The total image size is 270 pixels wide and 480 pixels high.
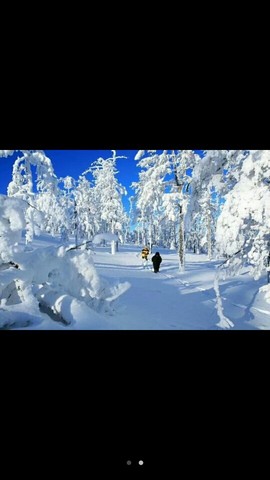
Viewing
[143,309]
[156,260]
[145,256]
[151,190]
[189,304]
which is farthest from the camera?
[151,190]

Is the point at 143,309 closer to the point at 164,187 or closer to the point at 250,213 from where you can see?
the point at 250,213

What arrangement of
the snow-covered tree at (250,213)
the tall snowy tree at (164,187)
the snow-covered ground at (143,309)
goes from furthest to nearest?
the tall snowy tree at (164,187) < the snow-covered ground at (143,309) < the snow-covered tree at (250,213)

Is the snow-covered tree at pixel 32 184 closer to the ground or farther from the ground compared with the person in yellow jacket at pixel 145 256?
farther from the ground

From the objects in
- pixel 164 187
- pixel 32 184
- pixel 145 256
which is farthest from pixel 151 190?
pixel 32 184

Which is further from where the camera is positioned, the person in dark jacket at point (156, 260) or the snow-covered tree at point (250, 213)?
the person in dark jacket at point (156, 260)

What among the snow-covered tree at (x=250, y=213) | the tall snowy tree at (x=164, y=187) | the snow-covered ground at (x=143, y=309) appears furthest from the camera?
the tall snowy tree at (x=164, y=187)

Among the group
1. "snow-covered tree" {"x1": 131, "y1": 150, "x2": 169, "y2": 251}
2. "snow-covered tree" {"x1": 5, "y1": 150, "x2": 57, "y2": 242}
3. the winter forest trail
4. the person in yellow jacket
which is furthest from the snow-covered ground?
"snow-covered tree" {"x1": 131, "y1": 150, "x2": 169, "y2": 251}

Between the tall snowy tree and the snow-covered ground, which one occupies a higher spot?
the tall snowy tree

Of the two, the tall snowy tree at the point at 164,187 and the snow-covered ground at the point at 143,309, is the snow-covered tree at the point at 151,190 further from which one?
the snow-covered ground at the point at 143,309

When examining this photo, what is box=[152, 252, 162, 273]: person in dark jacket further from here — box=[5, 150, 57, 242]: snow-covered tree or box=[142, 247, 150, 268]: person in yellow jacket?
box=[5, 150, 57, 242]: snow-covered tree

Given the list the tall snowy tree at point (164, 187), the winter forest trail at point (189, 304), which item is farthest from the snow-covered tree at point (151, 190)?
the winter forest trail at point (189, 304)
